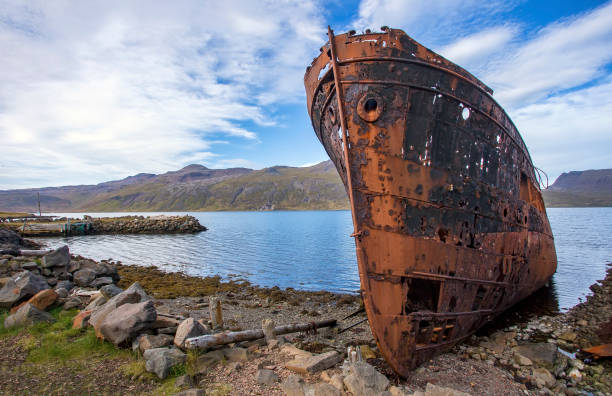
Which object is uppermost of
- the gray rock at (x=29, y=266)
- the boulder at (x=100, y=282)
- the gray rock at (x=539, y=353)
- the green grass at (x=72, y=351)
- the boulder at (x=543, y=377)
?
the gray rock at (x=29, y=266)

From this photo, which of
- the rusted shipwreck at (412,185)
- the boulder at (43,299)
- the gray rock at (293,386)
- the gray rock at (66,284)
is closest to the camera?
the gray rock at (293,386)

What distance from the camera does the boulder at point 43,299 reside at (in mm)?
9023

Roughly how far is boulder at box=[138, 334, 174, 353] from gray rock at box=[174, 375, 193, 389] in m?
1.20

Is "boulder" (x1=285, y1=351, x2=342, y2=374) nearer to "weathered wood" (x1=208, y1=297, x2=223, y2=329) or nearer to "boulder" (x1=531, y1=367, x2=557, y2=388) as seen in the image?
"weathered wood" (x1=208, y1=297, x2=223, y2=329)

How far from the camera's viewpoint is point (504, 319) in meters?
11.5

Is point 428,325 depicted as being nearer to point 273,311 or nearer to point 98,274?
point 273,311

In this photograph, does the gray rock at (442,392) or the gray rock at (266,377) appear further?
the gray rock at (266,377)

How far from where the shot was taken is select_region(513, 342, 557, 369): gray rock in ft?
24.7

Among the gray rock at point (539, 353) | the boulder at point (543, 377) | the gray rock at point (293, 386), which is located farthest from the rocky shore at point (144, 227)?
the boulder at point (543, 377)

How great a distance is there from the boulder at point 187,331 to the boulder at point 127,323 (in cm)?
73

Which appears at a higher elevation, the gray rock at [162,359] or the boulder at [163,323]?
the boulder at [163,323]

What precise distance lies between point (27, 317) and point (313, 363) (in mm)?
7478

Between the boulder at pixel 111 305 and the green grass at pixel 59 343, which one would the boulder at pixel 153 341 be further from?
the boulder at pixel 111 305

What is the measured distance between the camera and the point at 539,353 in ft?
25.6
